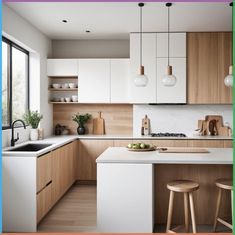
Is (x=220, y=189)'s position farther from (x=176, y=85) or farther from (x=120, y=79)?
(x=120, y=79)

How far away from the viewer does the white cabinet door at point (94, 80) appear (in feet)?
18.0

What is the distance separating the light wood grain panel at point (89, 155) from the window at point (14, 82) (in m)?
1.14

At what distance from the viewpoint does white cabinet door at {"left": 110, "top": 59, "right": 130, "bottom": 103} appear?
214 inches

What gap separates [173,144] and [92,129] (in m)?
1.63

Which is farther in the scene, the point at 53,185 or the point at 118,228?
the point at 53,185

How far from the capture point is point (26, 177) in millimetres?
3221

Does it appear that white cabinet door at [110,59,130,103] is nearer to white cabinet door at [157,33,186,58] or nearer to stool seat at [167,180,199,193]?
white cabinet door at [157,33,186,58]

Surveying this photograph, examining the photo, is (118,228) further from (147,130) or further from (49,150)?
(147,130)

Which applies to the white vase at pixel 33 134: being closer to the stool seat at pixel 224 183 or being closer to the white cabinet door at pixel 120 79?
the white cabinet door at pixel 120 79

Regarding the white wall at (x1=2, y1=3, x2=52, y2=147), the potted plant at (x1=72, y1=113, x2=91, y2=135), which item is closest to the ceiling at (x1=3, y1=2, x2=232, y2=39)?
the white wall at (x1=2, y1=3, x2=52, y2=147)

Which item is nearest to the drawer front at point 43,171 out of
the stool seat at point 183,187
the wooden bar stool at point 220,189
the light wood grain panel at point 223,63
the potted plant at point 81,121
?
the stool seat at point 183,187

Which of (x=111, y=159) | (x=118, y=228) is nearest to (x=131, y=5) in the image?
(x=111, y=159)

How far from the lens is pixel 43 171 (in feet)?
11.4

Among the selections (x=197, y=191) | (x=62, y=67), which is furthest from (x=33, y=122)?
(x=197, y=191)
